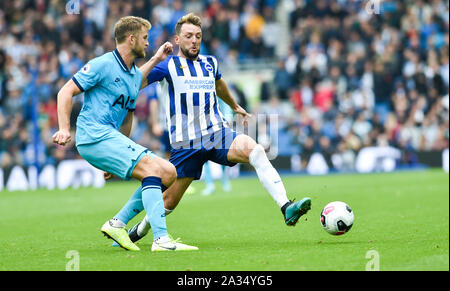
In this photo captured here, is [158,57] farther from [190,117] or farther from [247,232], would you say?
[247,232]

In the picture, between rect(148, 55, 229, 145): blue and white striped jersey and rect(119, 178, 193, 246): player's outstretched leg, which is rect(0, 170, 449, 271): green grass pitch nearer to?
rect(119, 178, 193, 246): player's outstretched leg

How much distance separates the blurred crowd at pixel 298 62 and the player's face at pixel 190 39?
Result: 442 inches

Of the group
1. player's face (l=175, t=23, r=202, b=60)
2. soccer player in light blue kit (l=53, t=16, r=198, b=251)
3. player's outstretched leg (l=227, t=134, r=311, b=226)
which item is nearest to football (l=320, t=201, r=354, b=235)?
player's outstretched leg (l=227, t=134, r=311, b=226)

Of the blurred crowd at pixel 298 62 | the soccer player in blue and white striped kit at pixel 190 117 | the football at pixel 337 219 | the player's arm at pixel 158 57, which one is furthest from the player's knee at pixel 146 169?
the blurred crowd at pixel 298 62

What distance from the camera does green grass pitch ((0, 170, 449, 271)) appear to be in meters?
6.17

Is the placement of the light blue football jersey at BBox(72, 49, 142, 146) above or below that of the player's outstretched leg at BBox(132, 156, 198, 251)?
above

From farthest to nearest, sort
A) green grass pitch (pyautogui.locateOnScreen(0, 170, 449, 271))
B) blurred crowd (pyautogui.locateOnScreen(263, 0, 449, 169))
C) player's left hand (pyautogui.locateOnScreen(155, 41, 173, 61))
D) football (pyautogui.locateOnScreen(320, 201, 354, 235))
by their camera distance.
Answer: blurred crowd (pyautogui.locateOnScreen(263, 0, 449, 169)) → player's left hand (pyautogui.locateOnScreen(155, 41, 173, 61)) → football (pyautogui.locateOnScreen(320, 201, 354, 235)) → green grass pitch (pyautogui.locateOnScreen(0, 170, 449, 271))

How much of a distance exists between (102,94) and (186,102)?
109 cm

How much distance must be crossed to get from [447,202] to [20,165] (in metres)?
10.9

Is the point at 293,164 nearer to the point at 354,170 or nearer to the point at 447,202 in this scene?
the point at 354,170

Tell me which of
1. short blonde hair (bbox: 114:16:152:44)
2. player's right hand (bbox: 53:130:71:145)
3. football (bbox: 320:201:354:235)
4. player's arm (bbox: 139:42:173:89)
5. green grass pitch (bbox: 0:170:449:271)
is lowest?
green grass pitch (bbox: 0:170:449:271)

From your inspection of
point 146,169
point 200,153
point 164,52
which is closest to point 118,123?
point 146,169

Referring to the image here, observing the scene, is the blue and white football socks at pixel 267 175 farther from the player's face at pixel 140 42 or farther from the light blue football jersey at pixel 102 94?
the player's face at pixel 140 42

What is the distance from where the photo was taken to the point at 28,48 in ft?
74.5
